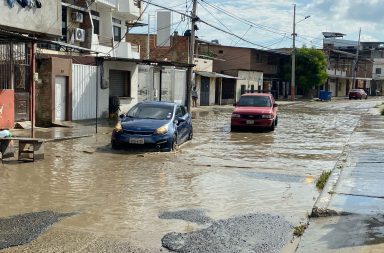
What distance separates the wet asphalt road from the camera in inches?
251

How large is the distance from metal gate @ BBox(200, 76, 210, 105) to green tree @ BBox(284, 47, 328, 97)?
74.2ft

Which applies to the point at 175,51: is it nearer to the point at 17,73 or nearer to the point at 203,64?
the point at 203,64

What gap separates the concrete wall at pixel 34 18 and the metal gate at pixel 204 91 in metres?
27.5

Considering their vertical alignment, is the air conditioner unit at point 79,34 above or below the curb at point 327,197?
above

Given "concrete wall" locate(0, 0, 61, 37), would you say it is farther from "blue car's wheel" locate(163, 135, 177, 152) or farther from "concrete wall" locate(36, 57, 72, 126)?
"concrete wall" locate(36, 57, 72, 126)

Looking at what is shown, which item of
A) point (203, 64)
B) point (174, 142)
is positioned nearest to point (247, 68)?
point (203, 64)

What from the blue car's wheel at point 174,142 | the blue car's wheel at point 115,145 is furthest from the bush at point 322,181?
the blue car's wheel at point 115,145

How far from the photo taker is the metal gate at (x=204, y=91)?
43.5 m

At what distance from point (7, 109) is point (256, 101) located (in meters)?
10.6

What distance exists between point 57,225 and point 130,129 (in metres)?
7.51

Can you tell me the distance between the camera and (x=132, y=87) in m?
29.3

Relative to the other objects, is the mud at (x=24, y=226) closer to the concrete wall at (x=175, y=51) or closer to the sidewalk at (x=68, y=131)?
the sidewalk at (x=68, y=131)

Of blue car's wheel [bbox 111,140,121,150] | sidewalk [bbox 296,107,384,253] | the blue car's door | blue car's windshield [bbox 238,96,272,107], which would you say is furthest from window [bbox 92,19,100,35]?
sidewalk [bbox 296,107,384,253]

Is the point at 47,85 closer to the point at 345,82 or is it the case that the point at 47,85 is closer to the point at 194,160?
the point at 194,160
